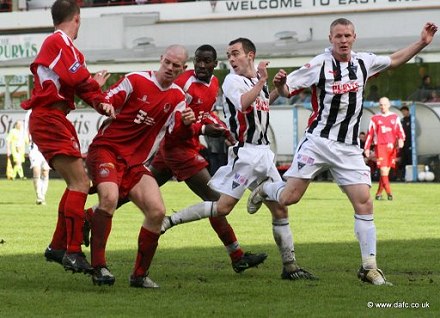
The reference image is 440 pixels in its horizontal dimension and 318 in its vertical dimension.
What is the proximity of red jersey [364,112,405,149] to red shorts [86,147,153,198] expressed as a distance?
16835 millimetres

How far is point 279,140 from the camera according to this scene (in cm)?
3888

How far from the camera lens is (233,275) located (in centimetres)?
1248

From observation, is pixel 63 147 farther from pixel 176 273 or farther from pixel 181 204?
pixel 181 204

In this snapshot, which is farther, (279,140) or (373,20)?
(373,20)

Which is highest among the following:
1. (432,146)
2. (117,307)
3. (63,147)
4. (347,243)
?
(63,147)

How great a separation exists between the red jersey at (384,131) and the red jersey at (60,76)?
56.9 ft

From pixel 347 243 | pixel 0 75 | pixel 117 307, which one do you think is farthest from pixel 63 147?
pixel 0 75

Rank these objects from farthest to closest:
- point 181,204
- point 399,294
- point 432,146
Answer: point 432,146
point 181,204
point 399,294

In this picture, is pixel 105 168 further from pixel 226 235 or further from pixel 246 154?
pixel 226 235

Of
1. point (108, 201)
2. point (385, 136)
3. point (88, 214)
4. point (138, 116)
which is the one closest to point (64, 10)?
point (138, 116)

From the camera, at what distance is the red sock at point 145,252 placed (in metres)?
11.3

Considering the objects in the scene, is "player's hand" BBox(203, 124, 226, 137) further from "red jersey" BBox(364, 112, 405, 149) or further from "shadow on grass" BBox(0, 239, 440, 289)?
"red jersey" BBox(364, 112, 405, 149)

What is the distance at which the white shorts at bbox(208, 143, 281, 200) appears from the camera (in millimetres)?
12523

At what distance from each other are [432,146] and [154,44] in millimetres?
12904
